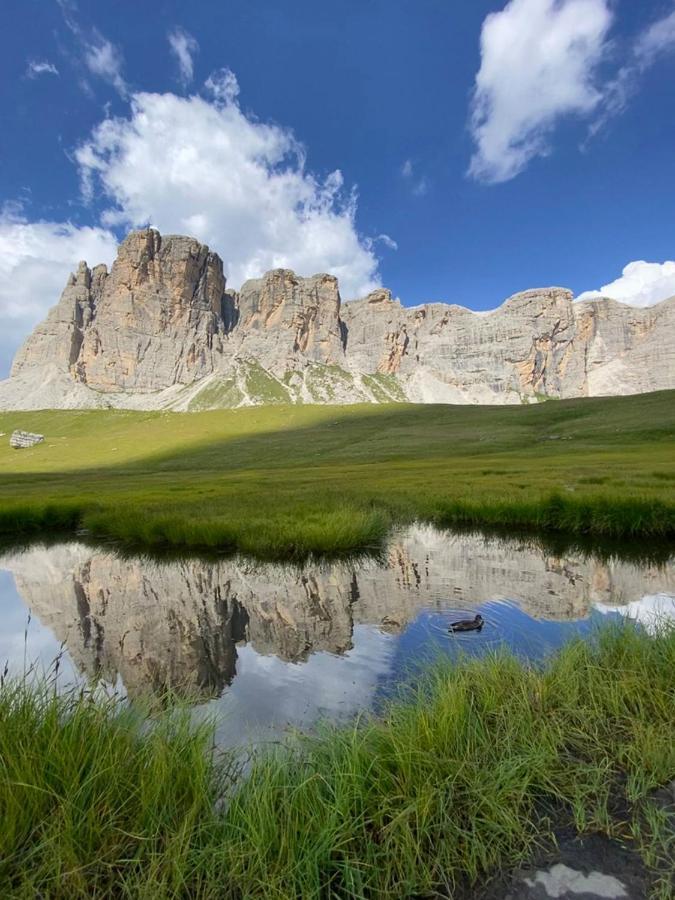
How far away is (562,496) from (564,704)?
62.5 feet

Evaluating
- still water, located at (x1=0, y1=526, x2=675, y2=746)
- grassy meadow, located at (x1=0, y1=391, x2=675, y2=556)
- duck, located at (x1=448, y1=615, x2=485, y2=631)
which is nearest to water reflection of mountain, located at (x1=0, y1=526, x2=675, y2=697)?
still water, located at (x1=0, y1=526, x2=675, y2=746)

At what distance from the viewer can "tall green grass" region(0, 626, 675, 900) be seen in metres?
3.65

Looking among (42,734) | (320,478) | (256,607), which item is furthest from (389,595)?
(320,478)

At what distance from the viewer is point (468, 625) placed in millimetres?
10352

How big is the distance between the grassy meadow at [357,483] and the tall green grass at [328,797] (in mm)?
13703

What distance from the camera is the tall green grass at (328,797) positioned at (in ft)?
12.0

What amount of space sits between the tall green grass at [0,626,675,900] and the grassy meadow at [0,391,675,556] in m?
13.7

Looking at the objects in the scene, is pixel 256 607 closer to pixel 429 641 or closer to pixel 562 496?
pixel 429 641

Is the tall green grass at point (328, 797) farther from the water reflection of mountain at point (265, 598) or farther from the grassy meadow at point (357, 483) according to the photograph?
the grassy meadow at point (357, 483)

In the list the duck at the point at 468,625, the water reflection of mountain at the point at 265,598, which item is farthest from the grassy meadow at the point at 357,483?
the duck at the point at 468,625

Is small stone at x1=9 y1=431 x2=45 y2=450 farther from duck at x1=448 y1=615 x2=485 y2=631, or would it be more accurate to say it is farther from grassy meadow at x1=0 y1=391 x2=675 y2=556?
duck at x1=448 y1=615 x2=485 y2=631

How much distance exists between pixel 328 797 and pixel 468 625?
21.2ft

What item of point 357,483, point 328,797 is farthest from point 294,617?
point 357,483

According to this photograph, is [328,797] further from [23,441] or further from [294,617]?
[23,441]
